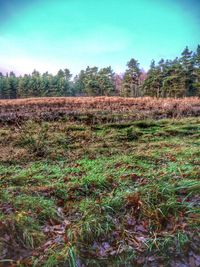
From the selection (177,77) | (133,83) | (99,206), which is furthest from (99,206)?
(133,83)

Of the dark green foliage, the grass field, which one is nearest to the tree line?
the dark green foliage

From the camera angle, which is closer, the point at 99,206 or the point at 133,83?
the point at 99,206

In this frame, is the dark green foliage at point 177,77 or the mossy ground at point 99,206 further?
the dark green foliage at point 177,77

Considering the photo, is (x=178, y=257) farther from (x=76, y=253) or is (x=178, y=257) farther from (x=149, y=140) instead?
(x=149, y=140)

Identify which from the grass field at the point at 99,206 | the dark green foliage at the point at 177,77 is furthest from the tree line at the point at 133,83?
the grass field at the point at 99,206

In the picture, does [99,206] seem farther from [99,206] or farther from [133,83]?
[133,83]

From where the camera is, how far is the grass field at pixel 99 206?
1.98 m

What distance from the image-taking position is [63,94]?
134 feet

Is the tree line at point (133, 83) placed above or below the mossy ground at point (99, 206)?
above

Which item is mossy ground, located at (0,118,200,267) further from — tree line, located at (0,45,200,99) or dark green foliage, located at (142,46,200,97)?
dark green foliage, located at (142,46,200,97)

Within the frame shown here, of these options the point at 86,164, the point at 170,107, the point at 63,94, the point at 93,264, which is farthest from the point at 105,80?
the point at 93,264

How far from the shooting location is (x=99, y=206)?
98.4 inches

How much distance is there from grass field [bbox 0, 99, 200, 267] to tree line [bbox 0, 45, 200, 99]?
25.3 m

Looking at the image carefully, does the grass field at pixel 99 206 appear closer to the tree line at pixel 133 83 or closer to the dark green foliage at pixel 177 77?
the tree line at pixel 133 83
